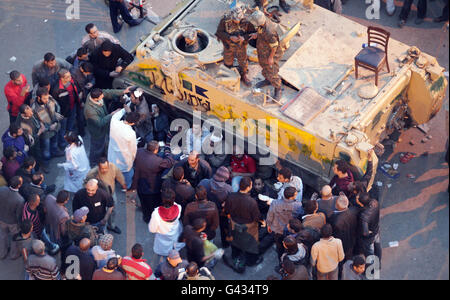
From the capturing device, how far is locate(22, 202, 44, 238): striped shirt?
12039mm

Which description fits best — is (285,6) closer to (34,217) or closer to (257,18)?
(257,18)

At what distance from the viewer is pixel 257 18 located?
463 inches

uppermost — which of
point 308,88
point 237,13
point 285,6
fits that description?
point 237,13

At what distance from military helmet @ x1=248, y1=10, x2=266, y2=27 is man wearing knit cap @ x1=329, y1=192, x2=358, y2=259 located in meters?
2.77

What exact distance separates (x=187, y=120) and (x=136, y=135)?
91 centimetres

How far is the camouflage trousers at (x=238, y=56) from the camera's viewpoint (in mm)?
12633

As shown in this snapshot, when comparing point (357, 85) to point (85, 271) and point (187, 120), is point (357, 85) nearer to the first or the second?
point (187, 120)

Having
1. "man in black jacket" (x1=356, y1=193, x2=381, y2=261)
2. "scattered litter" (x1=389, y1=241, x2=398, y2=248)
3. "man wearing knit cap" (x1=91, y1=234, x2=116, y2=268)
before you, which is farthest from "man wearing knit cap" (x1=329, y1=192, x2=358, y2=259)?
"man wearing knit cap" (x1=91, y1=234, x2=116, y2=268)

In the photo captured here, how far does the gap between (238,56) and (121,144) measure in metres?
2.32

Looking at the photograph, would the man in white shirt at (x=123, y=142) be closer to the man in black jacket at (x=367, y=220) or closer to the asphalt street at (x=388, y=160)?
the asphalt street at (x=388, y=160)

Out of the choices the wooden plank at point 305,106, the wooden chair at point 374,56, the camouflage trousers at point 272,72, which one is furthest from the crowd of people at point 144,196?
the wooden chair at point 374,56

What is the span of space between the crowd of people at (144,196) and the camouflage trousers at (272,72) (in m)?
0.63

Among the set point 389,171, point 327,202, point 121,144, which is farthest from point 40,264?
point 389,171

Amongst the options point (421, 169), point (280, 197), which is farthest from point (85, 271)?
point (421, 169)
